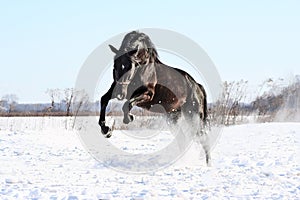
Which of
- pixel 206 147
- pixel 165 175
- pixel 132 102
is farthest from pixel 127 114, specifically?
pixel 206 147

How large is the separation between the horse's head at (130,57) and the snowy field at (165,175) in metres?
1.29

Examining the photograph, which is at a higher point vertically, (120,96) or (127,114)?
(120,96)

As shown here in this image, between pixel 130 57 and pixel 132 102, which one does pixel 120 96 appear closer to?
pixel 132 102

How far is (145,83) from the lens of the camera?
222 inches

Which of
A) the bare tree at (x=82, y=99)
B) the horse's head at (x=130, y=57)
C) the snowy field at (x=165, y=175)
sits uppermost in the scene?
the horse's head at (x=130, y=57)

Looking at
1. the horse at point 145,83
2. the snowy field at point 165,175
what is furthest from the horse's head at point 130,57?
the snowy field at point 165,175

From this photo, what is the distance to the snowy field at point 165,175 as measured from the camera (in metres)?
5.01

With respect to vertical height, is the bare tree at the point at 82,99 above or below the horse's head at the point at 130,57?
below

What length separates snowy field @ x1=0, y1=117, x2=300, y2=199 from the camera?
501 cm

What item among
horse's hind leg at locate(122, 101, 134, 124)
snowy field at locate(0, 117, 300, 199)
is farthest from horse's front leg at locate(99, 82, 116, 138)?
snowy field at locate(0, 117, 300, 199)

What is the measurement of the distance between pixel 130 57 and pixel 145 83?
42 cm

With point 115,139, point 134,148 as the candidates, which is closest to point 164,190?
point 134,148

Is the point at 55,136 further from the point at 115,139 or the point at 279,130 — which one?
the point at 279,130

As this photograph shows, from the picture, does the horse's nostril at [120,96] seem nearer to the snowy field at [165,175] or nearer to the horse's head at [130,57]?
the horse's head at [130,57]
